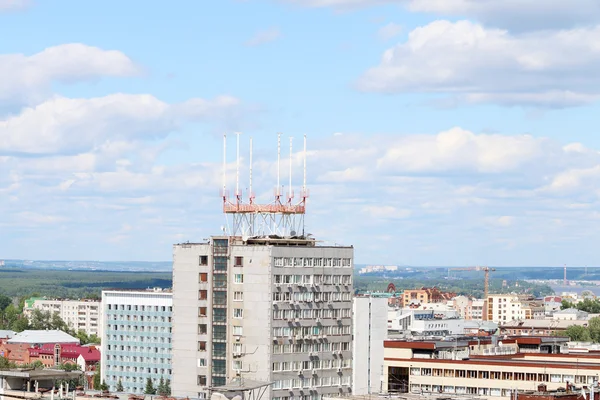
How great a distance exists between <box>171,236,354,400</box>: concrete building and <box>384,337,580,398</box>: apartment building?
52.1ft

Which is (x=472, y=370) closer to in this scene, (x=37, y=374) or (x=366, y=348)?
(x=366, y=348)

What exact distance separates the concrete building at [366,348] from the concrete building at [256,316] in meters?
22.5

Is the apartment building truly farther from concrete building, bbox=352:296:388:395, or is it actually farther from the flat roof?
the flat roof

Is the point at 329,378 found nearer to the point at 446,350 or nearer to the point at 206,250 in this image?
the point at 206,250

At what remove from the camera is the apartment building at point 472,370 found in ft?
536

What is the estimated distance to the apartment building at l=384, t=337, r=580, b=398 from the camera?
164 metres

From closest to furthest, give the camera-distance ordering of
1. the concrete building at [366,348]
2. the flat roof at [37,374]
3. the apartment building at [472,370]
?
the flat roof at [37,374]
the apartment building at [472,370]
the concrete building at [366,348]

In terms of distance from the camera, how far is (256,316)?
14512 centimetres

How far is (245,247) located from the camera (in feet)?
479

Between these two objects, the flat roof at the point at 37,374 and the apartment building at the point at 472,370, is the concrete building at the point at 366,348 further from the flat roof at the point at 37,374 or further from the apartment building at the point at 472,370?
the flat roof at the point at 37,374

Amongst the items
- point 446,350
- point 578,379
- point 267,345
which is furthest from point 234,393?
point 446,350

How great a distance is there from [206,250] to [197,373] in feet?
43.5

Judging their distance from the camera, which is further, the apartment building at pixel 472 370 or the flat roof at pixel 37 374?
the apartment building at pixel 472 370

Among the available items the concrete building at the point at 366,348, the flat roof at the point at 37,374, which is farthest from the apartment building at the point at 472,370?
the flat roof at the point at 37,374
